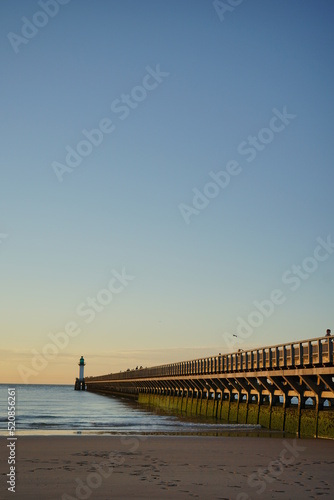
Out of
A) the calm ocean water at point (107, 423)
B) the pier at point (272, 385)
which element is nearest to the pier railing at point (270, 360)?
the pier at point (272, 385)

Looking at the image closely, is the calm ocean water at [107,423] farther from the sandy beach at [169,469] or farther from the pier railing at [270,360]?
the sandy beach at [169,469]

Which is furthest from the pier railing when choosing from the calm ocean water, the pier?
the calm ocean water

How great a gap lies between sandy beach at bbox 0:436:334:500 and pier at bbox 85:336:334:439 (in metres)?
2.54

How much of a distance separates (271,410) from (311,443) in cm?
808

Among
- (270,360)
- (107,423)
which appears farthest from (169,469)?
(107,423)

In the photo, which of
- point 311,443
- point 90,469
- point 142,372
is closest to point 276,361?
point 311,443

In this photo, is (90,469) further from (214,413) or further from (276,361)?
(214,413)

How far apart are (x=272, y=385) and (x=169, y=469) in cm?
1553

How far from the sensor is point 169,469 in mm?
12461

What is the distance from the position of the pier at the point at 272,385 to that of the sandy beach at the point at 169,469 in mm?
2537

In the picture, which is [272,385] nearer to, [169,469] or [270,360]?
[270,360]

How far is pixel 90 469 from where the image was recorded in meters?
12.3

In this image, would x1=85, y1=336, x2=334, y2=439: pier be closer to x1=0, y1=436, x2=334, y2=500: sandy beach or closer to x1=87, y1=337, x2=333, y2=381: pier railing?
x1=87, y1=337, x2=333, y2=381: pier railing

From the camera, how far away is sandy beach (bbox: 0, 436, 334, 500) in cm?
988
